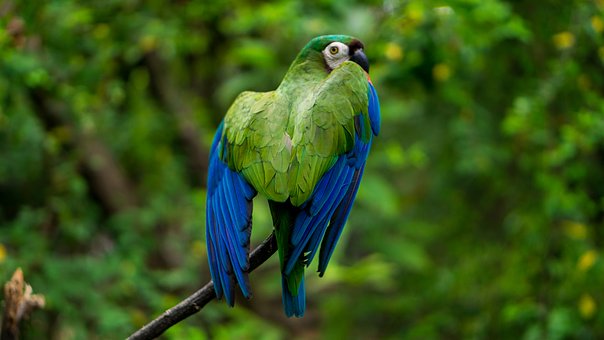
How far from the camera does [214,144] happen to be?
2.29m

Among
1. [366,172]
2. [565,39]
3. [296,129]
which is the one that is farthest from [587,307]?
[296,129]

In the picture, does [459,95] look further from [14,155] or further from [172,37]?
[14,155]

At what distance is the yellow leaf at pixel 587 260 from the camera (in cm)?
361

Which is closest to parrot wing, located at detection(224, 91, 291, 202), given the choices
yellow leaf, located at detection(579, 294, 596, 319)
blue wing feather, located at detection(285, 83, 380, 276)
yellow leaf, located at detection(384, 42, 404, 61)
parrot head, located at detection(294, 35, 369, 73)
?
blue wing feather, located at detection(285, 83, 380, 276)

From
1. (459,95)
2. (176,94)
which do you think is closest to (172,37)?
(176,94)

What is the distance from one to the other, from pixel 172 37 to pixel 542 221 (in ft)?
8.40

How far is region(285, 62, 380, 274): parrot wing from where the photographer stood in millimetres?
1913

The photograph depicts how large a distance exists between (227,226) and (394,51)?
2.13 metres

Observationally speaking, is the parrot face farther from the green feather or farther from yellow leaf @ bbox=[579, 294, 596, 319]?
yellow leaf @ bbox=[579, 294, 596, 319]

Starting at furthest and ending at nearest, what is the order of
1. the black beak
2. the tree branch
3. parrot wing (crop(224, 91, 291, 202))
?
the black beak
parrot wing (crop(224, 91, 291, 202))
the tree branch

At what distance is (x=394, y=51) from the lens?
383 cm

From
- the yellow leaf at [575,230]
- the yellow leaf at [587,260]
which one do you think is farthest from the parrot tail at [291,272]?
the yellow leaf at [575,230]

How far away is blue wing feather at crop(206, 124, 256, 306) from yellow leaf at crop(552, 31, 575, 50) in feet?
7.42

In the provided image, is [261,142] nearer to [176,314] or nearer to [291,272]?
[291,272]
